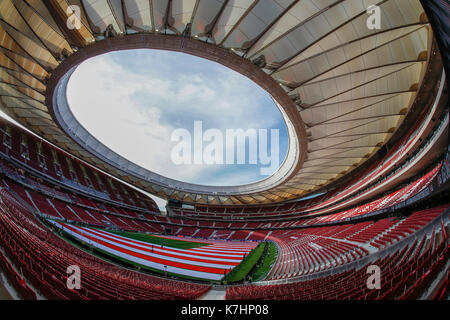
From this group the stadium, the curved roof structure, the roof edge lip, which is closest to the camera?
the stadium

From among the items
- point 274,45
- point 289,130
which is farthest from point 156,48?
point 289,130

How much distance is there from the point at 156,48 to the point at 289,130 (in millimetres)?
16227

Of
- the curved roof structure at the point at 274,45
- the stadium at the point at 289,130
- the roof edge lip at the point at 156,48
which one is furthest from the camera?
the roof edge lip at the point at 156,48

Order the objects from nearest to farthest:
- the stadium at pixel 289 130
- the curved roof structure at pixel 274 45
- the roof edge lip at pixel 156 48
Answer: the stadium at pixel 289 130
the curved roof structure at pixel 274 45
the roof edge lip at pixel 156 48

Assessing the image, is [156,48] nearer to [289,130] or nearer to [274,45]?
[274,45]

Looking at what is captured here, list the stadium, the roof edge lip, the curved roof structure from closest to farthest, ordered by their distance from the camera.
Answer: the stadium < the curved roof structure < the roof edge lip

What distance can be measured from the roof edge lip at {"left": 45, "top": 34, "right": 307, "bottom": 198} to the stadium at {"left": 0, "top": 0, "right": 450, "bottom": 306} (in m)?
0.13

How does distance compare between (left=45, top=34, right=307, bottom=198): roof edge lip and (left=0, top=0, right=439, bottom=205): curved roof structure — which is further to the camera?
(left=45, top=34, right=307, bottom=198): roof edge lip

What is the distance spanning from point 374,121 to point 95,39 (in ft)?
76.7

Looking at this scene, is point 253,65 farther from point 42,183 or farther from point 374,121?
point 42,183

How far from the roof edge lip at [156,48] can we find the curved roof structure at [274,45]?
0.31ft

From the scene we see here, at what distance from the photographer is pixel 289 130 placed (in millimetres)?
24797

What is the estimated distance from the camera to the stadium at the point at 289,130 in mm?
6555

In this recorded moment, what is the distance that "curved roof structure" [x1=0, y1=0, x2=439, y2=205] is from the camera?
1180 cm
